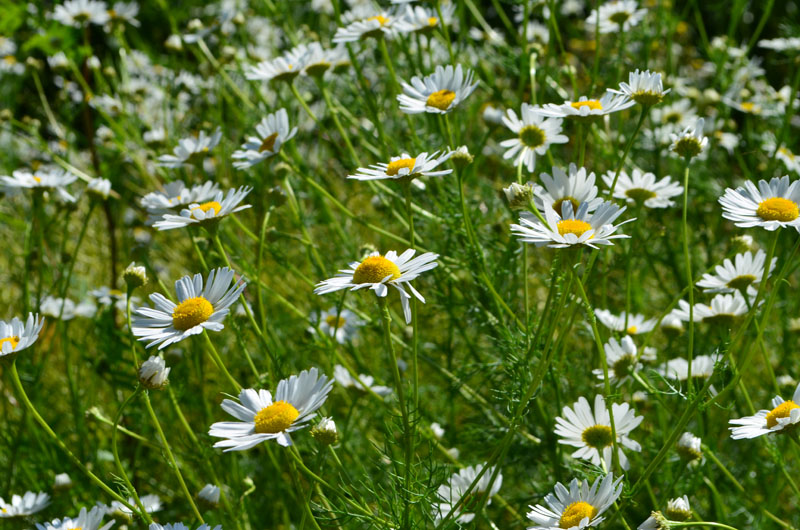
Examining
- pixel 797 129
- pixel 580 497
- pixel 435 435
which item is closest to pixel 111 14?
pixel 435 435

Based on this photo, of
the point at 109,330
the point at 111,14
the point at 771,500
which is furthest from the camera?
the point at 111,14

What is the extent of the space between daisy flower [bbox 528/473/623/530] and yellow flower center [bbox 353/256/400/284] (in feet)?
1.32

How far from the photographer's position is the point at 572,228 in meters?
1.23

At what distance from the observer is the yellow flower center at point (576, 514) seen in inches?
46.1

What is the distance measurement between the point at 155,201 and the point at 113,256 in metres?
0.99

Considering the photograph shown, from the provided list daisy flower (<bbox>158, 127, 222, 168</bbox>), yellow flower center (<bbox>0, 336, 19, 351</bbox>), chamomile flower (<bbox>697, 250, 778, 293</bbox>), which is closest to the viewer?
yellow flower center (<bbox>0, 336, 19, 351</bbox>)

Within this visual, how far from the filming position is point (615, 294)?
2906mm

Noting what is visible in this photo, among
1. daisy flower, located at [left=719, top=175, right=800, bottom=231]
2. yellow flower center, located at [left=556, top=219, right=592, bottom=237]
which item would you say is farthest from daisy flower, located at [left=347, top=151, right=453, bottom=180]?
daisy flower, located at [left=719, top=175, right=800, bottom=231]

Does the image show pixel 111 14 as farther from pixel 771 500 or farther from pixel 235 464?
pixel 771 500

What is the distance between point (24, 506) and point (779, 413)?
1491 millimetres

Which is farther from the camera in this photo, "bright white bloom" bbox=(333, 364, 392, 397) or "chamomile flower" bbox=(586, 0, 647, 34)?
"chamomile flower" bbox=(586, 0, 647, 34)

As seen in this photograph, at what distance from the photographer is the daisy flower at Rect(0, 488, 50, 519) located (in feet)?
5.48

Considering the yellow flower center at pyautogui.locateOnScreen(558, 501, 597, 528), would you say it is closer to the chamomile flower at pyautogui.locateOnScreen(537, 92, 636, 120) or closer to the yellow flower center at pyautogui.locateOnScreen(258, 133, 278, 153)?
the chamomile flower at pyautogui.locateOnScreen(537, 92, 636, 120)

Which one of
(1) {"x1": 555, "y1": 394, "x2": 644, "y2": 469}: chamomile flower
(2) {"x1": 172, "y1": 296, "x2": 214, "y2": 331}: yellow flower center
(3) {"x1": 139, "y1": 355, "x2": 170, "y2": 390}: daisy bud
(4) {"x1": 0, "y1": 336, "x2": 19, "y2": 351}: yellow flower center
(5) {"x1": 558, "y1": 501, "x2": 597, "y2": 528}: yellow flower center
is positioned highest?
(2) {"x1": 172, "y1": 296, "x2": 214, "y2": 331}: yellow flower center
